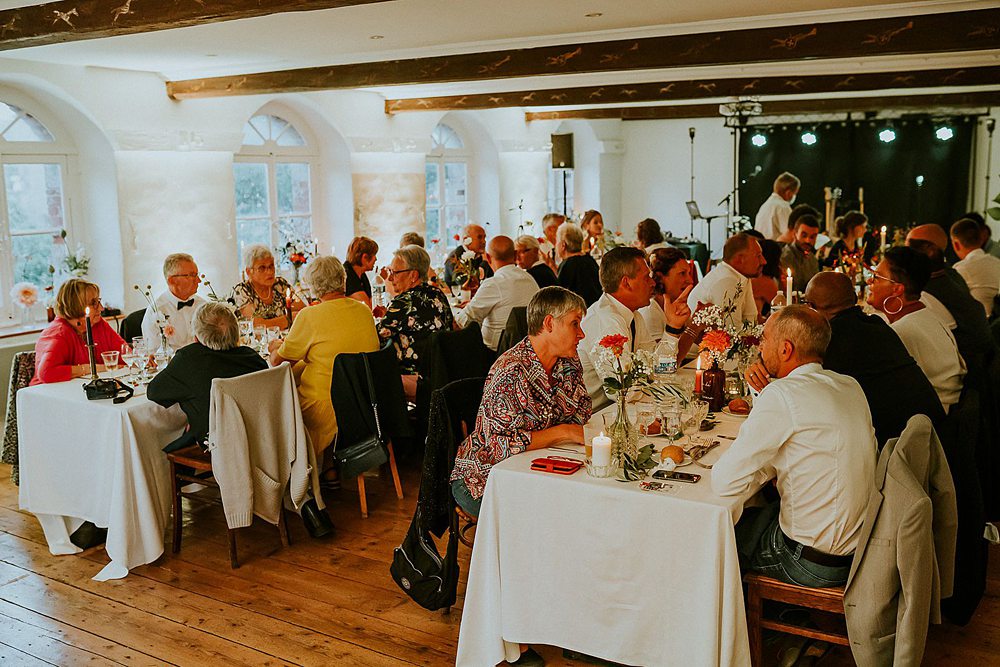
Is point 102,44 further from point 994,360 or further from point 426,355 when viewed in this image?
point 994,360

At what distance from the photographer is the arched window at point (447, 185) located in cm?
1169

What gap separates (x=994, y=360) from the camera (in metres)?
4.29

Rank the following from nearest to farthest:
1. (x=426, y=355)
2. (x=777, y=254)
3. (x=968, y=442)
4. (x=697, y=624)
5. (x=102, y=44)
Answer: (x=697, y=624) → (x=968, y=442) → (x=426, y=355) → (x=102, y=44) → (x=777, y=254)

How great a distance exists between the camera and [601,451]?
2955 mm

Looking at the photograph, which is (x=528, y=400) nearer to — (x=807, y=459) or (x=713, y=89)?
(x=807, y=459)

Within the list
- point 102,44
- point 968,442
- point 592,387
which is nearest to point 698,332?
point 592,387

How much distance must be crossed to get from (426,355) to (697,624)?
2.79m

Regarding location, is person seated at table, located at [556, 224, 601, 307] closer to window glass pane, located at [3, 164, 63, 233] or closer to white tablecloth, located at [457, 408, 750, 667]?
white tablecloth, located at [457, 408, 750, 667]

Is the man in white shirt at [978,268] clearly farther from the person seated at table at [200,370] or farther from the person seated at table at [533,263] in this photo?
the person seated at table at [200,370]

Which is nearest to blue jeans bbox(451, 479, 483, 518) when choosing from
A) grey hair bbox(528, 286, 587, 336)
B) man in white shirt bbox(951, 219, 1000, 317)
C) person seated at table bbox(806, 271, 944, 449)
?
grey hair bbox(528, 286, 587, 336)

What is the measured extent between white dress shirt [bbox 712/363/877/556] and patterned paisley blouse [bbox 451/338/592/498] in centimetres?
74

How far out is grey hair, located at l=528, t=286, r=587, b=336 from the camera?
323cm

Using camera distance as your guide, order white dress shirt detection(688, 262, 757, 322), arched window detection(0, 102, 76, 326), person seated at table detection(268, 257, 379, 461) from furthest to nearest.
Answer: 1. arched window detection(0, 102, 76, 326)
2. white dress shirt detection(688, 262, 757, 322)
3. person seated at table detection(268, 257, 379, 461)

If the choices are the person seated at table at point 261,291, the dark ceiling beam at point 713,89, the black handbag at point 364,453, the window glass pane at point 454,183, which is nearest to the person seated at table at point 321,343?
the black handbag at point 364,453
